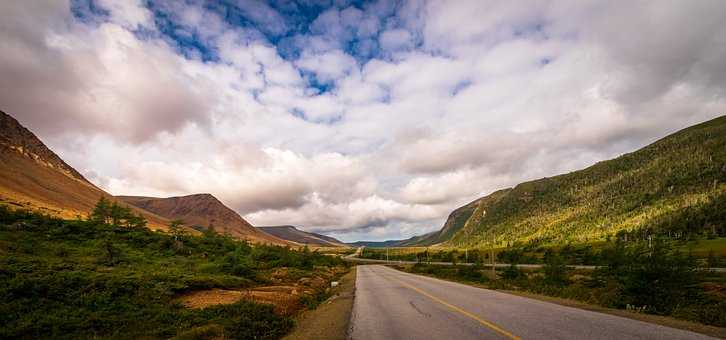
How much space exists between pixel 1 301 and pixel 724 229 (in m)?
179

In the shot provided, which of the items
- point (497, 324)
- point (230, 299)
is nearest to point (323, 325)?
point (497, 324)

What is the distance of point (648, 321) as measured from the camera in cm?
1042

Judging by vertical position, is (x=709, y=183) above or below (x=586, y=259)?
above

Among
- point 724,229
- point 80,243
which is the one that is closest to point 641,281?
point 80,243

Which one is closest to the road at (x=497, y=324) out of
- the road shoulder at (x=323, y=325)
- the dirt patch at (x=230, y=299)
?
the road shoulder at (x=323, y=325)

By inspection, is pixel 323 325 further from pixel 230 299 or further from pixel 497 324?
pixel 230 299

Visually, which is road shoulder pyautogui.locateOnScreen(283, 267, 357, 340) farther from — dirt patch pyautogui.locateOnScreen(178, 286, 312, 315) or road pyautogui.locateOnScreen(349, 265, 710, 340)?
dirt patch pyautogui.locateOnScreen(178, 286, 312, 315)

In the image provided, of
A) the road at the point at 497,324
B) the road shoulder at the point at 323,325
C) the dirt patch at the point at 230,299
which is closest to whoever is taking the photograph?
the road at the point at 497,324

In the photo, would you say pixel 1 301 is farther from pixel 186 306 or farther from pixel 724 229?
pixel 724 229

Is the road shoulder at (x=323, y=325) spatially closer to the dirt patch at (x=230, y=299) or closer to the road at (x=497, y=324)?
the road at (x=497, y=324)

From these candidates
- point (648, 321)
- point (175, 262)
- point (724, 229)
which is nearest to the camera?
point (648, 321)

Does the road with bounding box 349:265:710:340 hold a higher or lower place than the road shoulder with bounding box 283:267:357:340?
higher

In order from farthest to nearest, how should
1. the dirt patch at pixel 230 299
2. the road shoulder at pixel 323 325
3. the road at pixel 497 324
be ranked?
the dirt patch at pixel 230 299 < the road shoulder at pixel 323 325 < the road at pixel 497 324

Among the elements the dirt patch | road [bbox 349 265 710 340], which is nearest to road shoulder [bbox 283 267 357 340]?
road [bbox 349 265 710 340]
